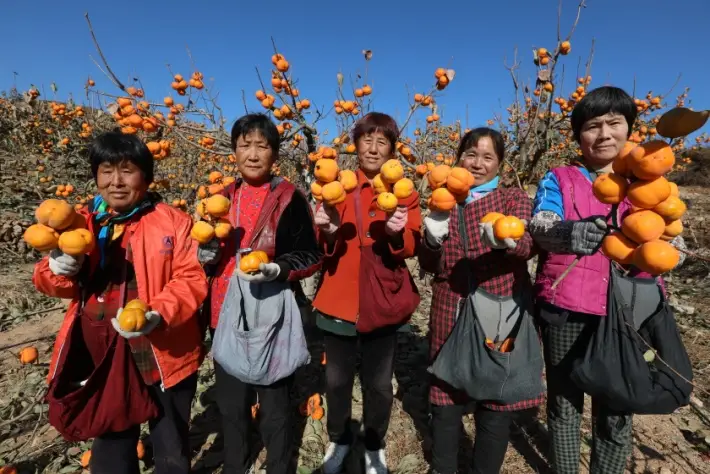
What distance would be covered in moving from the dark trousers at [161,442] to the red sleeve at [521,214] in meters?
1.68

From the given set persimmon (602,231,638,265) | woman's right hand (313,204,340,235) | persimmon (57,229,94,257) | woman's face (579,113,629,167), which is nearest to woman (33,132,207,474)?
persimmon (57,229,94,257)

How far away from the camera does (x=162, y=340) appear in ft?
5.35

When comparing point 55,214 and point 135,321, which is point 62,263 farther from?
point 135,321

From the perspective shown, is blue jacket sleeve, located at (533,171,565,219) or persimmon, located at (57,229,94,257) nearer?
persimmon, located at (57,229,94,257)

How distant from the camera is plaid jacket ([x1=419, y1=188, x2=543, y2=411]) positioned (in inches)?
67.6

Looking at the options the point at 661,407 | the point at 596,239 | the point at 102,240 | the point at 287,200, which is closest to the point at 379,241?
the point at 287,200

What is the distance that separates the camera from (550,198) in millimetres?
1573

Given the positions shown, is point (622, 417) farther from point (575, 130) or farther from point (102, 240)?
point (102, 240)

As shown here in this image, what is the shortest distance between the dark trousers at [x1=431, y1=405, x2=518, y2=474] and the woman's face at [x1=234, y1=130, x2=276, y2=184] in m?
1.55

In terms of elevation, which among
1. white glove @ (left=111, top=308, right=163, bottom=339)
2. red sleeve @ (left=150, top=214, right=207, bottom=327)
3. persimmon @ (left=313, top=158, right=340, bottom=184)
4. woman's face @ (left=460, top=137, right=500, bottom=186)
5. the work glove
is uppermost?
woman's face @ (left=460, top=137, right=500, bottom=186)

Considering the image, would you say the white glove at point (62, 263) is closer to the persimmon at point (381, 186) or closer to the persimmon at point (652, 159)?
the persimmon at point (381, 186)

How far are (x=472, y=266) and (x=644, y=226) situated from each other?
87 cm

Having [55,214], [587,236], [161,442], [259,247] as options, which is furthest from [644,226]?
[161,442]

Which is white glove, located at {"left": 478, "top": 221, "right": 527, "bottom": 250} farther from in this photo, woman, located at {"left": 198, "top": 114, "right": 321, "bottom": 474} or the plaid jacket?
woman, located at {"left": 198, "top": 114, "right": 321, "bottom": 474}
